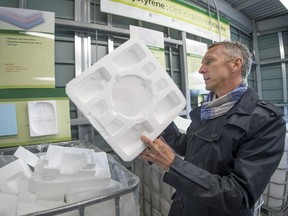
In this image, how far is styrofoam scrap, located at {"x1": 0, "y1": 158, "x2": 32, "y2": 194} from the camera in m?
0.79

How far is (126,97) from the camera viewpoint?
0.71 meters

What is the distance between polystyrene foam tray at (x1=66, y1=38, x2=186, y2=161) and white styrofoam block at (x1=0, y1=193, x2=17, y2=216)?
1.25 feet

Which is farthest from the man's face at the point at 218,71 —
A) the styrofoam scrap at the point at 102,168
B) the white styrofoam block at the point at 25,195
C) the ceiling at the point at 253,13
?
the ceiling at the point at 253,13

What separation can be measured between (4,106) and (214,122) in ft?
3.96

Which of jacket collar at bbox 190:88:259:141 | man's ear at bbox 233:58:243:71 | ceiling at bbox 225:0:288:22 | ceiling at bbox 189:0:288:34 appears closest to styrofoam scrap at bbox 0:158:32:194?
jacket collar at bbox 190:88:259:141

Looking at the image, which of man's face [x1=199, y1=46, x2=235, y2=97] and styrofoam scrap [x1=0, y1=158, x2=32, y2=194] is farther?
man's face [x1=199, y1=46, x2=235, y2=97]

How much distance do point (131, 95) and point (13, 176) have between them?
0.59 m

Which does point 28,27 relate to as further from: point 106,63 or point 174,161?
point 174,161

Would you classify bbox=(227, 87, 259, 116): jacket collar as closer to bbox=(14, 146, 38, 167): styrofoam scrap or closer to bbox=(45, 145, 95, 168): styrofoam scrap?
bbox=(45, 145, 95, 168): styrofoam scrap

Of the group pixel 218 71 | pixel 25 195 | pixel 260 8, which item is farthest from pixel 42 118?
pixel 260 8

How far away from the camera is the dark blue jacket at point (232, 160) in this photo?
697mm

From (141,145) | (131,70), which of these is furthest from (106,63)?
(141,145)

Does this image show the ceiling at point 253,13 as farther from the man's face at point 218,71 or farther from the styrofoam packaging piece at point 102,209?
the styrofoam packaging piece at point 102,209

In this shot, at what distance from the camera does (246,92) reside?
2.92ft
